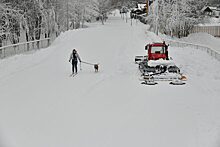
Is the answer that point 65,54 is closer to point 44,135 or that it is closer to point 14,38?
point 14,38

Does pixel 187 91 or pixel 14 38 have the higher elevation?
pixel 14 38

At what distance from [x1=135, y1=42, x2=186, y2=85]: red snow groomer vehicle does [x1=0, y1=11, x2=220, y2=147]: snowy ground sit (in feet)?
2.00

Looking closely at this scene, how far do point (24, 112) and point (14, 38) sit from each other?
2454 cm

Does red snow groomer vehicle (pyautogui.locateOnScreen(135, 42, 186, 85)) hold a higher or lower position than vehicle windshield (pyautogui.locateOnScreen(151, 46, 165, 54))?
lower

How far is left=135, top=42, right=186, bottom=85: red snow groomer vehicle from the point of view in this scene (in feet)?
56.5

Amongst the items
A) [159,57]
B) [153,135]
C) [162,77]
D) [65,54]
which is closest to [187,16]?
[65,54]

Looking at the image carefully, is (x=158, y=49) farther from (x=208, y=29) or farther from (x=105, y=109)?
(x=208, y=29)

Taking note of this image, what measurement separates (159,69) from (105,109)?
7.57m

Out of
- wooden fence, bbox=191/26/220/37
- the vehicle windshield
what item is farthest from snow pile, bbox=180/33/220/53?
the vehicle windshield

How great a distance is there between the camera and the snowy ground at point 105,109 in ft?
29.4

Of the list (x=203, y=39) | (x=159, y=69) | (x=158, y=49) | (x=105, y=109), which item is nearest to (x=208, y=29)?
(x=203, y=39)

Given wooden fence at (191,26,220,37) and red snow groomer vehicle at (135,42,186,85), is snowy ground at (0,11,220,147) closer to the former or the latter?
red snow groomer vehicle at (135,42,186,85)

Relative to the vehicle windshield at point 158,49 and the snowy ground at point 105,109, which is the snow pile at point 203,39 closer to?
the vehicle windshield at point 158,49

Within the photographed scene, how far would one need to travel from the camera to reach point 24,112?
37.6 feet
